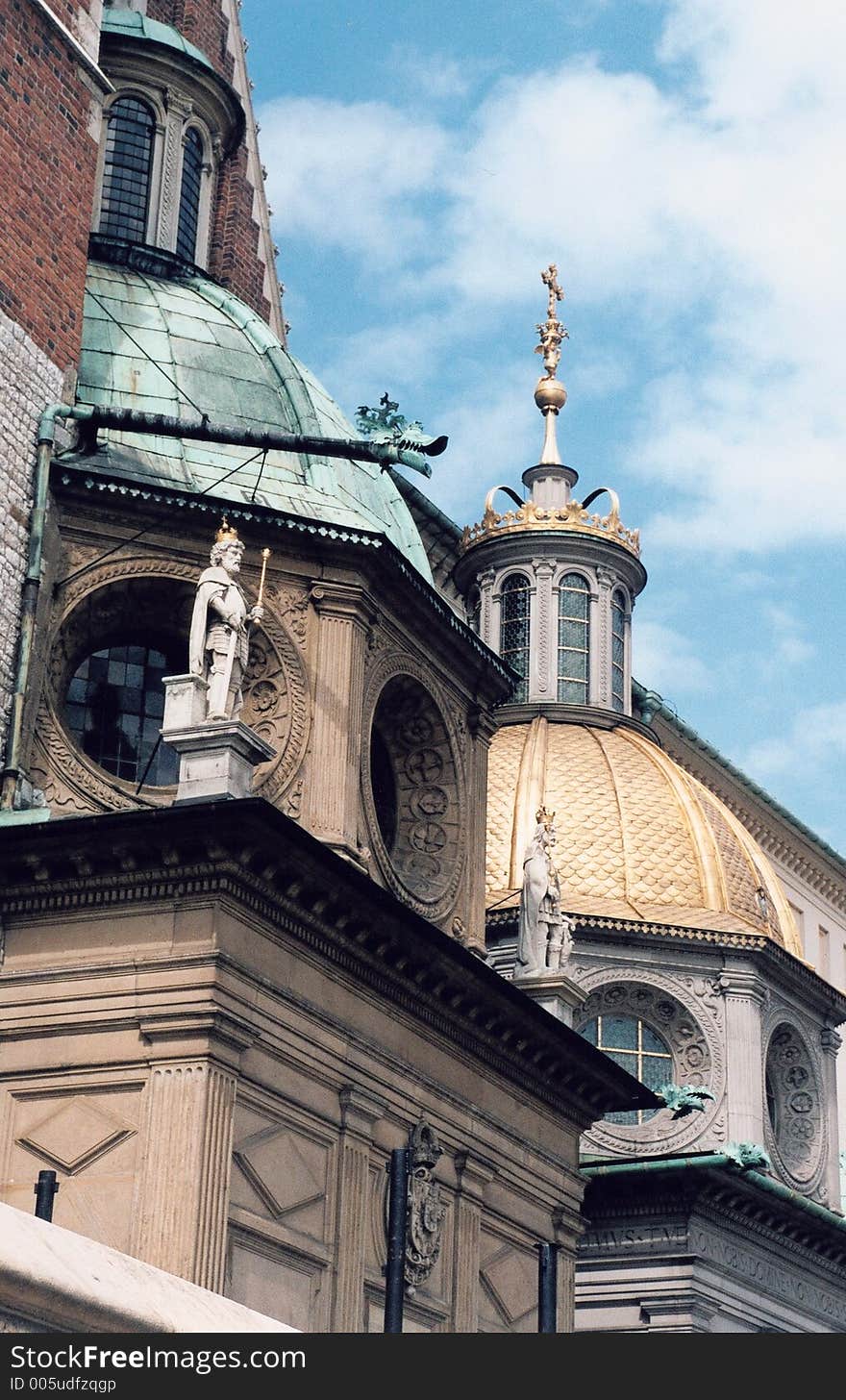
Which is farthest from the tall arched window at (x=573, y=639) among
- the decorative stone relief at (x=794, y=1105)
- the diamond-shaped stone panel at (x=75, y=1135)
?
the diamond-shaped stone panel at (x=75, y=1135)

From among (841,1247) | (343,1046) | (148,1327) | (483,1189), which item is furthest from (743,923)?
(148,1327)

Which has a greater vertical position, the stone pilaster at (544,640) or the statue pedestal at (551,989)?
the stone pilaster at (544,640)

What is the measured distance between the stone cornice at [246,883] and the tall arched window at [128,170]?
41.4 feet

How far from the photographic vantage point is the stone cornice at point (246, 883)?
23.3m

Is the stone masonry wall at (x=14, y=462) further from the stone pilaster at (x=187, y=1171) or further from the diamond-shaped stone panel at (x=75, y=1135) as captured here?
the stone pilaster at (x=187, y=1171)

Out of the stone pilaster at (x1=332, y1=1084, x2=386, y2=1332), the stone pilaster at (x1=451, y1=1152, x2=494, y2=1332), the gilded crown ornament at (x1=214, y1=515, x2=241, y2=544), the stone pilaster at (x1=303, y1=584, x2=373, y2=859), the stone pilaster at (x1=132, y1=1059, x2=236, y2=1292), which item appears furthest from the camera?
the stone pilaster at (x1=303, y1=584, x2=373, y2=859)

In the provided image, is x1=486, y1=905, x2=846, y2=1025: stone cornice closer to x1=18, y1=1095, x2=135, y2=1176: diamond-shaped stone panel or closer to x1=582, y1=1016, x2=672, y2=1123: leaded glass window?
x1=582, y1=1016, x2=672, y2=1123: leaded glass window

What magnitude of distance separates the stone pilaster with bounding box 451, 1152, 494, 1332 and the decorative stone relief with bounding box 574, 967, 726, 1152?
16331 mm

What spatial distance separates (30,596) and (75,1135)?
5.73m

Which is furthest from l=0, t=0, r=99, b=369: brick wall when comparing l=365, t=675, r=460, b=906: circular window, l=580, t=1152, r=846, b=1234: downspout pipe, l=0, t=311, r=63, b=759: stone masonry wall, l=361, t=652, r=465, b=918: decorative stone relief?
l=580, t=1152, r=846, b=1234: downspout pipe

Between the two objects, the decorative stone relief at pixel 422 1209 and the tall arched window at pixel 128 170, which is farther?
the tall arched window at pixel 128 170

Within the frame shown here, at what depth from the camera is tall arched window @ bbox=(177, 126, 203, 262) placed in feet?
116

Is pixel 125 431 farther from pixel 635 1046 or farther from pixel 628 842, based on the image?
pixel 635 1046
